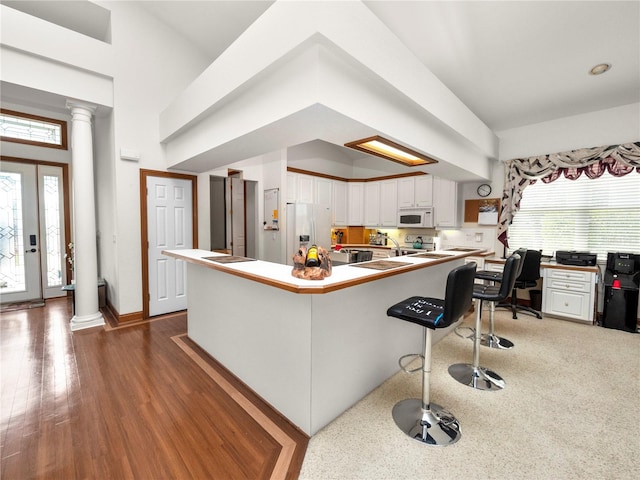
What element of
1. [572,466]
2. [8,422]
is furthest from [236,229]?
→ [572,466]

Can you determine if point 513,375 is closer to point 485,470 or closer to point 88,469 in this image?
point 485,470

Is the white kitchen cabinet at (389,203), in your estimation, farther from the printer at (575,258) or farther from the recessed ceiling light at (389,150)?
the printer at (575,258)

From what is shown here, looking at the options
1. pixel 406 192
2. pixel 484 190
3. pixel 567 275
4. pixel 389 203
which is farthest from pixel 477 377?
pixel 389 203

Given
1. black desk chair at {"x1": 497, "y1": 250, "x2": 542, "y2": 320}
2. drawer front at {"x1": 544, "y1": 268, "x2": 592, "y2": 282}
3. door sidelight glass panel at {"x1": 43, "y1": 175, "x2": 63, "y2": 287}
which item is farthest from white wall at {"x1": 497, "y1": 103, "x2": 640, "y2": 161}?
door sidelight glass panel at {"x1": 43, "y1": 175, "x2": 63, "y2": 287}

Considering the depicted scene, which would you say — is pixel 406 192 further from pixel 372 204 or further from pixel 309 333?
pixel 309 333

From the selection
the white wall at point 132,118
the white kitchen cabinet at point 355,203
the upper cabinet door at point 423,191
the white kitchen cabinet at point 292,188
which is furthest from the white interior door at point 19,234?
the upper cabinet door at point 423,191

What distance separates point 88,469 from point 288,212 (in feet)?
14.1

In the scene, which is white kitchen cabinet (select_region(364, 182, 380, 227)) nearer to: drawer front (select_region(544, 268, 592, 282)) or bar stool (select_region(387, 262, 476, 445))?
drawer front (select_region(544, 268, 592, 282))

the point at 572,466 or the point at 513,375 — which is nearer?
the point at 572,466

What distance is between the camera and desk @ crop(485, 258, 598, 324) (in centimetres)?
381

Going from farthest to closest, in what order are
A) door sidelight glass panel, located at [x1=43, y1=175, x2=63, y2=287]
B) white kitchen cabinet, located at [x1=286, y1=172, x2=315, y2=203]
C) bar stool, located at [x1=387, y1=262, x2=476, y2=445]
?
white kitchen cabinet, located at [x1=286, y1=172, x2=315, y2=203]
door sidelight glass panel, located at [x1=43, y1=175, x2=63, y2=287]
bar stool, located at [x1=387, y1=262, x2=476, y2=445]

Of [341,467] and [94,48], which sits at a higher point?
[94,48]

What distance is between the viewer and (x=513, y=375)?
250 centimetres

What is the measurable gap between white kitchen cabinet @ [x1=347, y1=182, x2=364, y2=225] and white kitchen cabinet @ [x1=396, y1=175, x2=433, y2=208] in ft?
3.12
